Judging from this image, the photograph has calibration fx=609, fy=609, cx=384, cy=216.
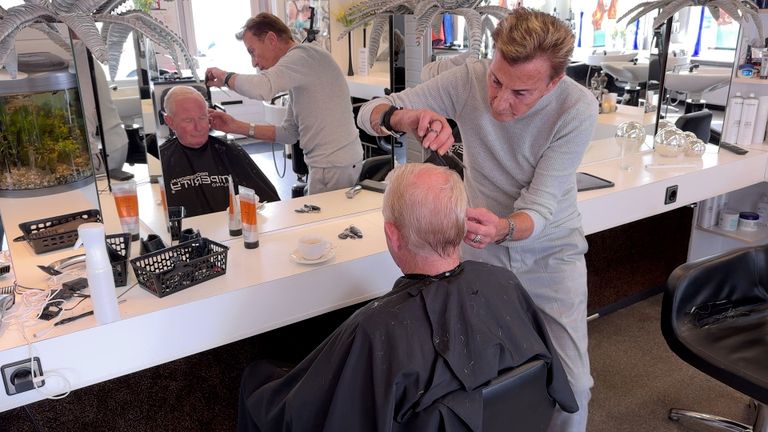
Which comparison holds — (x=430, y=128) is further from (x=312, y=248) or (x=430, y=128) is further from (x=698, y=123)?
(x=698, y=123)

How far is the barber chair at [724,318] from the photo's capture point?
1.76m

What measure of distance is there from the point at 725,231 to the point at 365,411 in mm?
2689

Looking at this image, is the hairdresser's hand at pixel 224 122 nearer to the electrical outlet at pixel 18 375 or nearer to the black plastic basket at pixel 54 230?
the black plastic basket at pixel 54 230

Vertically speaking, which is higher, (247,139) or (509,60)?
(509,60)

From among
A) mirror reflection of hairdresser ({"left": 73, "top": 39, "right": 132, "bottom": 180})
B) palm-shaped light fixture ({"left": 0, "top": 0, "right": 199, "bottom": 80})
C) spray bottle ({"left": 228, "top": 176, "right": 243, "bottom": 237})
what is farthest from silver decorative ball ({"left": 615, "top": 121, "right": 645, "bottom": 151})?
mirror reflection of hairdresser ({"left": 73, "top": 39, "right": 132, "bottom": 180})

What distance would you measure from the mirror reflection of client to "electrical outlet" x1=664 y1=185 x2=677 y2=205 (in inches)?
68.3

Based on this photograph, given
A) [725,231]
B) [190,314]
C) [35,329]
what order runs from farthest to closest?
[725,231]
[190,314]
[35,329]

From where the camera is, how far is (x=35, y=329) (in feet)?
4.77

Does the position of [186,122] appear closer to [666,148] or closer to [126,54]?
[126,54]

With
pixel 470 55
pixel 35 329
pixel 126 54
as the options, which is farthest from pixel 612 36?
pixel 35 329

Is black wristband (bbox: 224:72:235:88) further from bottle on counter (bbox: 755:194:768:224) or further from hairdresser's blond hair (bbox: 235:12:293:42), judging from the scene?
bottle on counter (bbox: 755:194:768:224)

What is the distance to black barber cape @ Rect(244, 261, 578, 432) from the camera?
1.22 m

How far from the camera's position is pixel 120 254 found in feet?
5.73

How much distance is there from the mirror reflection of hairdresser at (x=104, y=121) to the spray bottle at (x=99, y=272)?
1.46 ft
